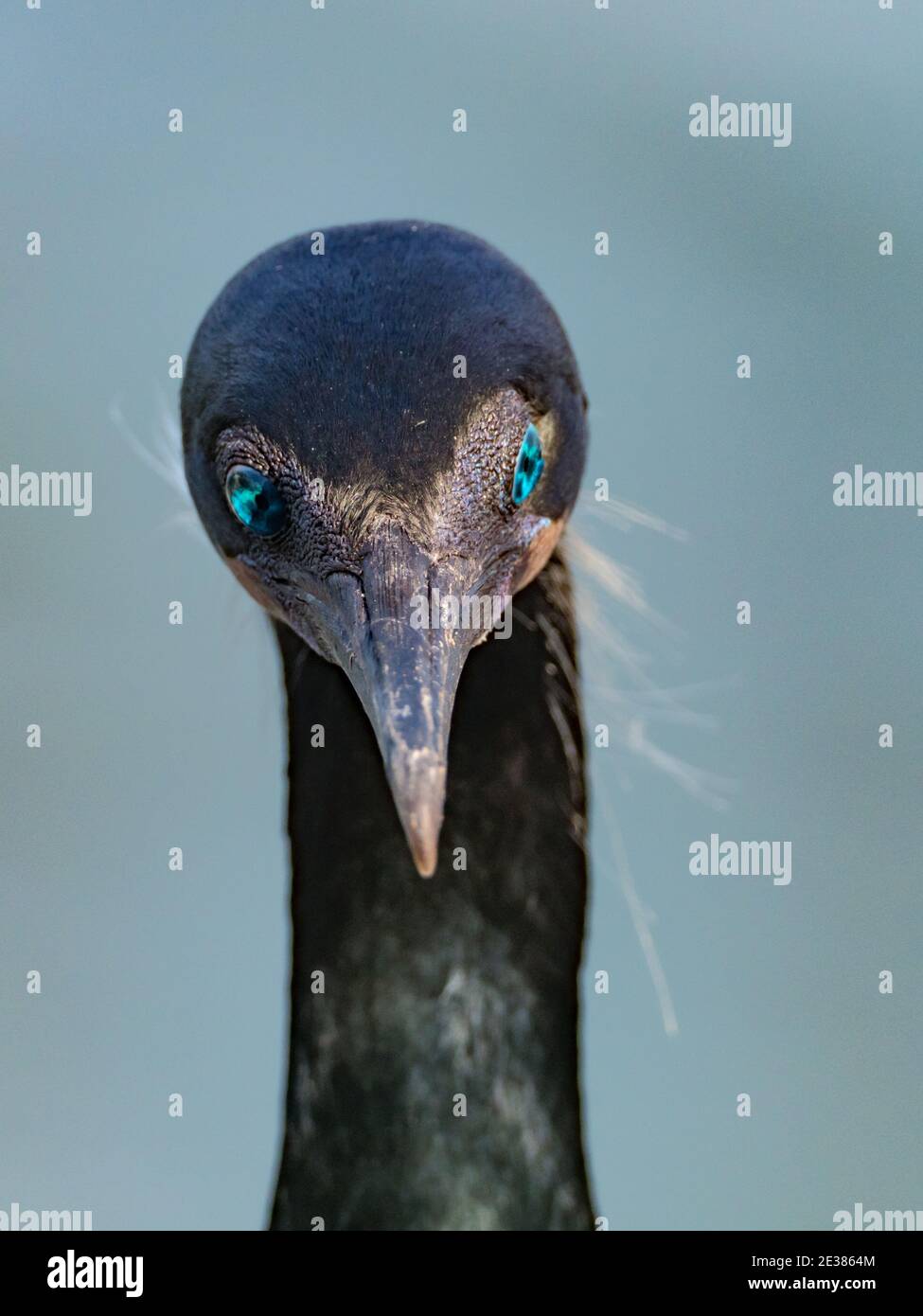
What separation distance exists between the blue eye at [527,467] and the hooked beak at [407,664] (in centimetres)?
16

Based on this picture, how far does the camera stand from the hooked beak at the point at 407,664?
62.2 inches

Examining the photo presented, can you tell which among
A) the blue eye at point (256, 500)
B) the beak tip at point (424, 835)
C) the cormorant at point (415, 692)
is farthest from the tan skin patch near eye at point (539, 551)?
the beak tip at point (424, 835)

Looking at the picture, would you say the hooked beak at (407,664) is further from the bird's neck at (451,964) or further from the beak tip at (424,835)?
the bird's neck at (451,964)

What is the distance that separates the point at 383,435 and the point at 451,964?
2.52 ft

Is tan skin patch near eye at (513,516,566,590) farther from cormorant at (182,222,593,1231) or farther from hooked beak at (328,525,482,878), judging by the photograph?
hooked beak at (328,525,482,878)

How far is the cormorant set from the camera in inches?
70.2

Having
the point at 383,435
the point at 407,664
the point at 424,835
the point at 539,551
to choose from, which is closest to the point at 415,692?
the point at 407,664

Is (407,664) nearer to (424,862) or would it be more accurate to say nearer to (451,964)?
(424,862)

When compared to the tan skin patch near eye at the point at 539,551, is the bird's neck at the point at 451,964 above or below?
below

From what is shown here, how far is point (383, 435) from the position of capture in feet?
5.85

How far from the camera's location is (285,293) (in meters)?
1.86

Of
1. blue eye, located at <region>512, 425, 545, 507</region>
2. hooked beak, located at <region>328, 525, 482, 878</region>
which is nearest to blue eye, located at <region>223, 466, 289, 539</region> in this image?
hooked beak, located at <region>328, 525, 482, 878</region>
